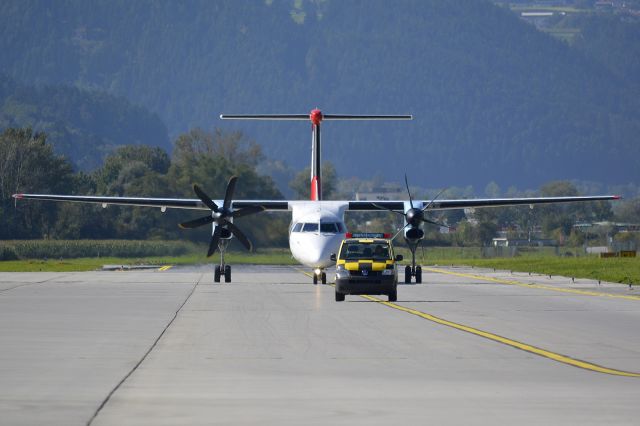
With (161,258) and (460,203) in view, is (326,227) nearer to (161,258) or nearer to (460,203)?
(460,203)

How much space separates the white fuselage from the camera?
48031 mm

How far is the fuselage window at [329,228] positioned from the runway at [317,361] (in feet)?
30.1

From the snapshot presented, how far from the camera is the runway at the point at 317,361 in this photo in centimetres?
1468

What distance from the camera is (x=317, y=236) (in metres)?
48.5

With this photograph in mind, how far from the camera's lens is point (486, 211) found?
160 m

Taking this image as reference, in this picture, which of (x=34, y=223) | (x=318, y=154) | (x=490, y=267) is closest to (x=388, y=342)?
(x=318, y=154)

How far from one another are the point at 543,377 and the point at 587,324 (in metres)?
10.9

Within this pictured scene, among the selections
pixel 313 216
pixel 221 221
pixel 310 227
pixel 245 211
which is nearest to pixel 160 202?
pixel 221 221

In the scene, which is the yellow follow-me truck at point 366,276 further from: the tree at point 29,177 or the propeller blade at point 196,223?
the tree at point 29,177

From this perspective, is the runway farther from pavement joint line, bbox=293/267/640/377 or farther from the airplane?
the airplane

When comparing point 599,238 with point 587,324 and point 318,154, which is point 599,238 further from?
point 587,324

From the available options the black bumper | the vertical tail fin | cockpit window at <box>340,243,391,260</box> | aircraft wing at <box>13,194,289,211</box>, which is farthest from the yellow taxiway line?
the vertical tail fin

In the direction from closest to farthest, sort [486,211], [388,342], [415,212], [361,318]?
[388,342] → [361,318] → [415,212] → [486,211]

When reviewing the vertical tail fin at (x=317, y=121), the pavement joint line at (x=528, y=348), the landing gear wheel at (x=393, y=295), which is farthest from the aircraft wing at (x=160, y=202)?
the pavement joint line at (x=528, y=348)
